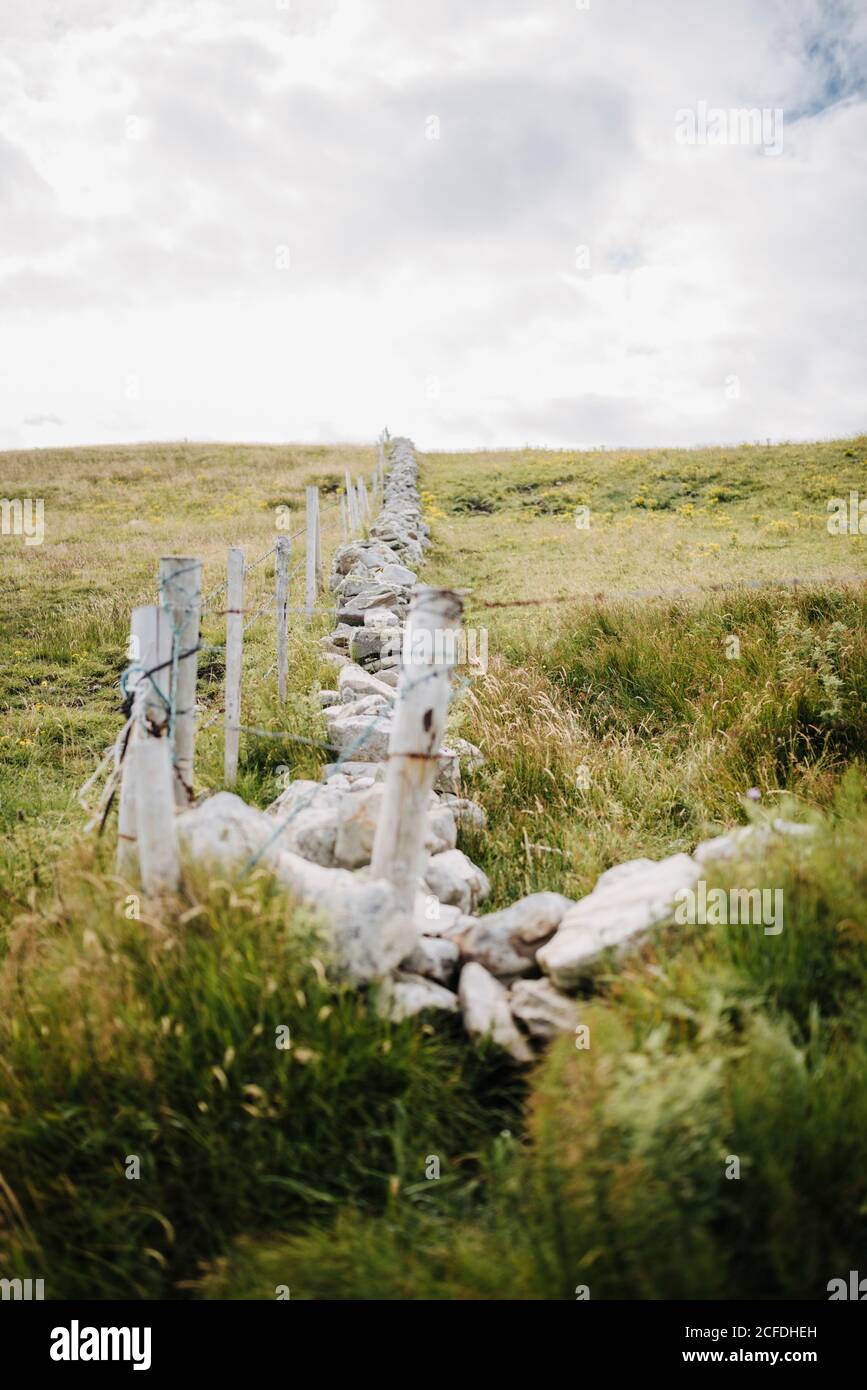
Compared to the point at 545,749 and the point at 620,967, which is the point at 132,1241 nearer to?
the point at 620,967

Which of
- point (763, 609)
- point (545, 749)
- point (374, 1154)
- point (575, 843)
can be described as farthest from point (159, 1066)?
point (763, 609)

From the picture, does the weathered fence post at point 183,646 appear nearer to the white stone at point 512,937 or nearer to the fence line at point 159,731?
the fence line at point 159,731

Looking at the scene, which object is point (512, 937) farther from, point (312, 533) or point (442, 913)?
point (312, 533)

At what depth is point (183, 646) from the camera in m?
3.48

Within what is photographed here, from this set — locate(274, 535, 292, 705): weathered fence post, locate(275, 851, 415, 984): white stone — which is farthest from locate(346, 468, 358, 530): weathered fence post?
locate(275, 851, 415, 984): white stone

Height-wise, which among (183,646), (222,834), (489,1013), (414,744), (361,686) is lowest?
(489,1013)

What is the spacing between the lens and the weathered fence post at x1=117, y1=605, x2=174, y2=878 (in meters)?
3.10

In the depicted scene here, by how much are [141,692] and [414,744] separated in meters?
1.15

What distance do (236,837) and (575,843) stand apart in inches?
89.0

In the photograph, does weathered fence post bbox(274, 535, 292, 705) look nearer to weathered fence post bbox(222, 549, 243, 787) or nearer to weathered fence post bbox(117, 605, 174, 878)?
weathered fence post bbox(222, 549, 243, 787)

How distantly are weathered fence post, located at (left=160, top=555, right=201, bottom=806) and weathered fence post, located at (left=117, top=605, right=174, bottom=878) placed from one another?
5.2 inches

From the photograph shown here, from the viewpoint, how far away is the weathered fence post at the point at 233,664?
17.2 feet

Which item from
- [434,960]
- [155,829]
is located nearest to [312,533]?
[155,829]

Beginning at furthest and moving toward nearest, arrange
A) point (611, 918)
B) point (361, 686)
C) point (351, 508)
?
point (351, 508) < point (361, 686) < point (611, 918)
